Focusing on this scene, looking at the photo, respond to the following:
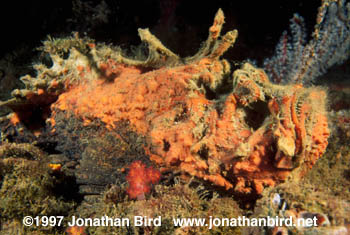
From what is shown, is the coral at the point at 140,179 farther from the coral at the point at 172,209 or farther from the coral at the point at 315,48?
the coral at the point at 315,48

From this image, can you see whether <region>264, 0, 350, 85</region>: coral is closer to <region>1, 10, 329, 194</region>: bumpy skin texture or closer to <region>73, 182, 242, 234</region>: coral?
<region>1, 10, 329, 194</region>: bumpy skin texture

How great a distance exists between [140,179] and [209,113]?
3.24 ft

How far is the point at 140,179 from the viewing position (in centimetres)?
241

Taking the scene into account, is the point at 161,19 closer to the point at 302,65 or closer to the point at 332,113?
the point at 302,65

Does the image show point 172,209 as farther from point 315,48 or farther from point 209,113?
point 315,48

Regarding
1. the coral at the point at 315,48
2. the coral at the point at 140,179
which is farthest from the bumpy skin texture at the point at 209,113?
the coral at the point at 315,48

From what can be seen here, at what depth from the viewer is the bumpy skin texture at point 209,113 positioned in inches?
73.9

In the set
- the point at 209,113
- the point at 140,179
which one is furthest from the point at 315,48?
the point at 140,179

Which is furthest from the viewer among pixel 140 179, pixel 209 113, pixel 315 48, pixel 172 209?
pixel 315 48

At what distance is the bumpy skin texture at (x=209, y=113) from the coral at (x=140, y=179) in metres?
0.14

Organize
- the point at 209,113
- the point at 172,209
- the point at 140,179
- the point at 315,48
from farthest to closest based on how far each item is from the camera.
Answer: the point at 315,48, the point at 140,179, the point at 209,113, the point at 172,209

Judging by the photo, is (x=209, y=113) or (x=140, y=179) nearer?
(x=209, y=113)

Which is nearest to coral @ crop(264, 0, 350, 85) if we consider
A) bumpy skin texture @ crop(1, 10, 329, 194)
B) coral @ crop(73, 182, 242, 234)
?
bumpy skin texture @ crop(1, 10, 329, 194)

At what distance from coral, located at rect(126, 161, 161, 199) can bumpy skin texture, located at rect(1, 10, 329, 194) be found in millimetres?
137
